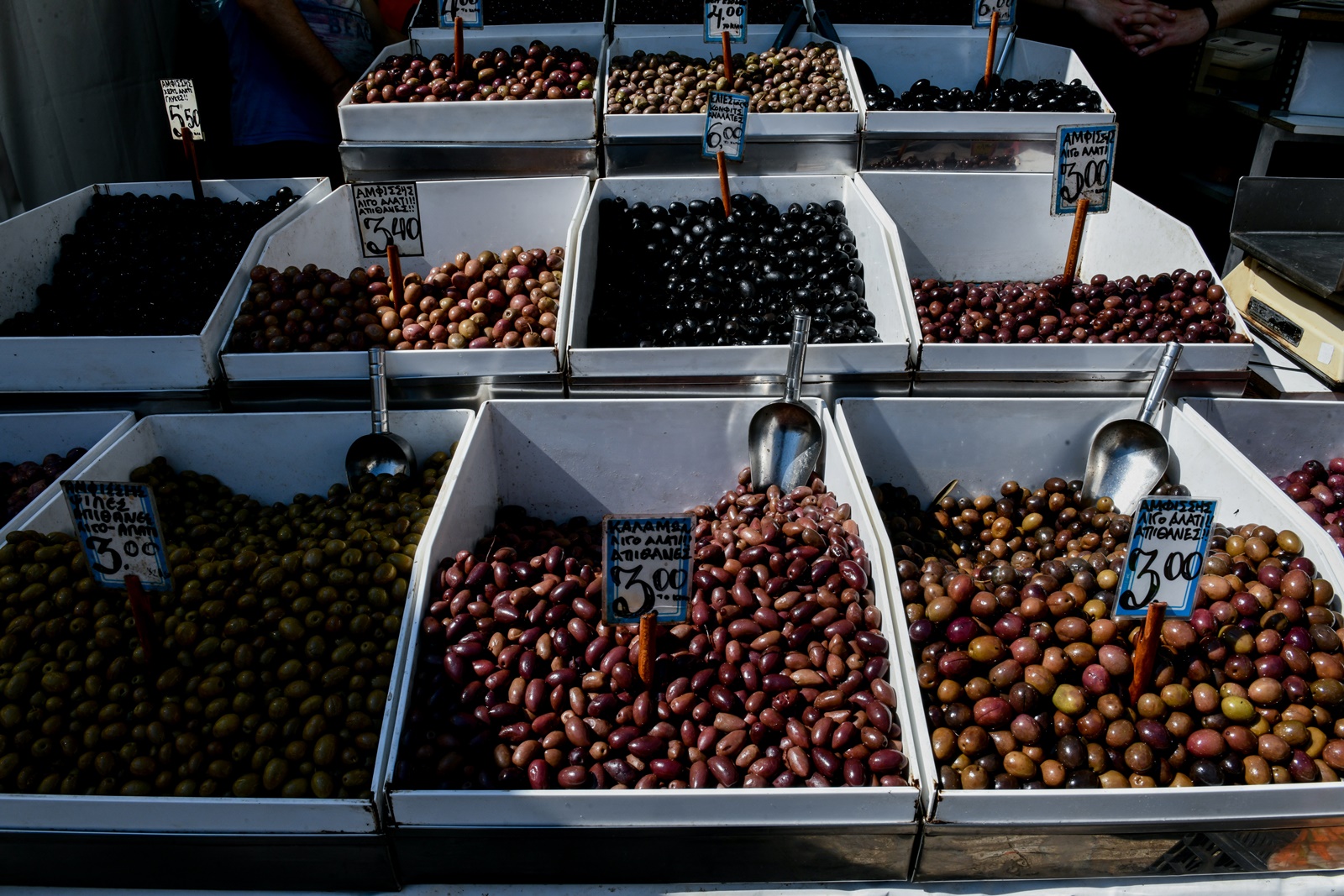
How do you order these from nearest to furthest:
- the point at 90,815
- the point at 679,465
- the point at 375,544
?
the point at 90,815 < the point at 375,544 < the point at 679,465

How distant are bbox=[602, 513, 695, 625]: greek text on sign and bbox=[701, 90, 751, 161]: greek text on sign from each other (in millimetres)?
2247

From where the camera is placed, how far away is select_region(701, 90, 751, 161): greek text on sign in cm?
340

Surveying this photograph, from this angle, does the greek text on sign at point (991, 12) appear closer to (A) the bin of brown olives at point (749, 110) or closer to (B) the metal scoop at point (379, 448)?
(A) the bin of brown olives at point (749, 110)

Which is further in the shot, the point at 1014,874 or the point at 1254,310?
the point at 1254,310

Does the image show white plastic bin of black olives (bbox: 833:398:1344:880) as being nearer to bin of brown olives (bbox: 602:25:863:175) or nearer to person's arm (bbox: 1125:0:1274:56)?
bin of brown olives (bbox: 602:25:863:175)

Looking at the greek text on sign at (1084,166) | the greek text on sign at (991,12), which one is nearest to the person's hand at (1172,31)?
the greek text on sign at (991,12)

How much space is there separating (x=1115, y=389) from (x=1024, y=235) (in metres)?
1.38

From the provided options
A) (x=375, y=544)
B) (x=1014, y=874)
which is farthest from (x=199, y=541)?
(x=1014, y=874)

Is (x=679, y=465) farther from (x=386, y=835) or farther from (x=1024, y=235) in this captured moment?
(x=1024, y=235)

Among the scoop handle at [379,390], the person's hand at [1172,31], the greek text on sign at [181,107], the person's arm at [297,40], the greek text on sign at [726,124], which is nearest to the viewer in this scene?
the scoop handle at [379,390]

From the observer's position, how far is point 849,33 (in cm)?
484

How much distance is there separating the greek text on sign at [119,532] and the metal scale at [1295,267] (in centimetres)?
362

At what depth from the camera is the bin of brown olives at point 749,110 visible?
390 centimetres

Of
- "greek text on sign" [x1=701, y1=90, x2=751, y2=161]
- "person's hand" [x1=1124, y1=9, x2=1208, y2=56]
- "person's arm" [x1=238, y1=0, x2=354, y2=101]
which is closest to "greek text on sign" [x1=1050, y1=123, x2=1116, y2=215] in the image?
"greek text on sign" [x1=701, y1=90, x2=751, y2=161]
